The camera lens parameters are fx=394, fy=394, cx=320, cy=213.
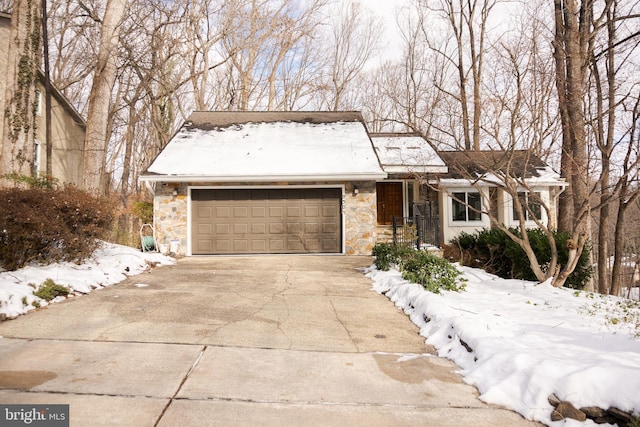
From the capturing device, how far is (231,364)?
3477mm

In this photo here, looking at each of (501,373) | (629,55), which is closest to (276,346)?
(501,373)

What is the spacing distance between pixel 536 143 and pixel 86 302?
7752mm

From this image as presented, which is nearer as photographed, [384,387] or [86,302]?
[384,387]

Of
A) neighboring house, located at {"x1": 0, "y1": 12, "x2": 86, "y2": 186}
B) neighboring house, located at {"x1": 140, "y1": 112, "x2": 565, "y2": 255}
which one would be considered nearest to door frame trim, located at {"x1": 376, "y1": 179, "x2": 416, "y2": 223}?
neighboring house, located at {"x1": 140, "y1": 112, "x2": 565, "y2": 255}

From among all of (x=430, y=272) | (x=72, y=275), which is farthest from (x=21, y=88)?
(x=430, y=272)

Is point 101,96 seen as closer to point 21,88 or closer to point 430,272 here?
point 21,88

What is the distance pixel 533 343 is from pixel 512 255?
6117 mm

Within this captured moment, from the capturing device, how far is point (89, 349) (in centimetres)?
368

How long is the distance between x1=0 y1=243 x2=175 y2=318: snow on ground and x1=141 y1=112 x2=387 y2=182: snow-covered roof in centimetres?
368

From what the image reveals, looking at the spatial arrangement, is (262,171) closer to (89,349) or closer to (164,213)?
(164,213)

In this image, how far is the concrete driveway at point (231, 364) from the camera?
2717 mm

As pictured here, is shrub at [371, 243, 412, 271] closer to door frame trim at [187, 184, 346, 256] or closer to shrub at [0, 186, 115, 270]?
door frame trim at [187, 184, 346, 256]

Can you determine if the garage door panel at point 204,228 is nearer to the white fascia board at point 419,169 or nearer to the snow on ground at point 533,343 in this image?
the white fascia board at point 419,169

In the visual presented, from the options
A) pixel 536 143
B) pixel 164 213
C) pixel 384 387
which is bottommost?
pixel 384 387
